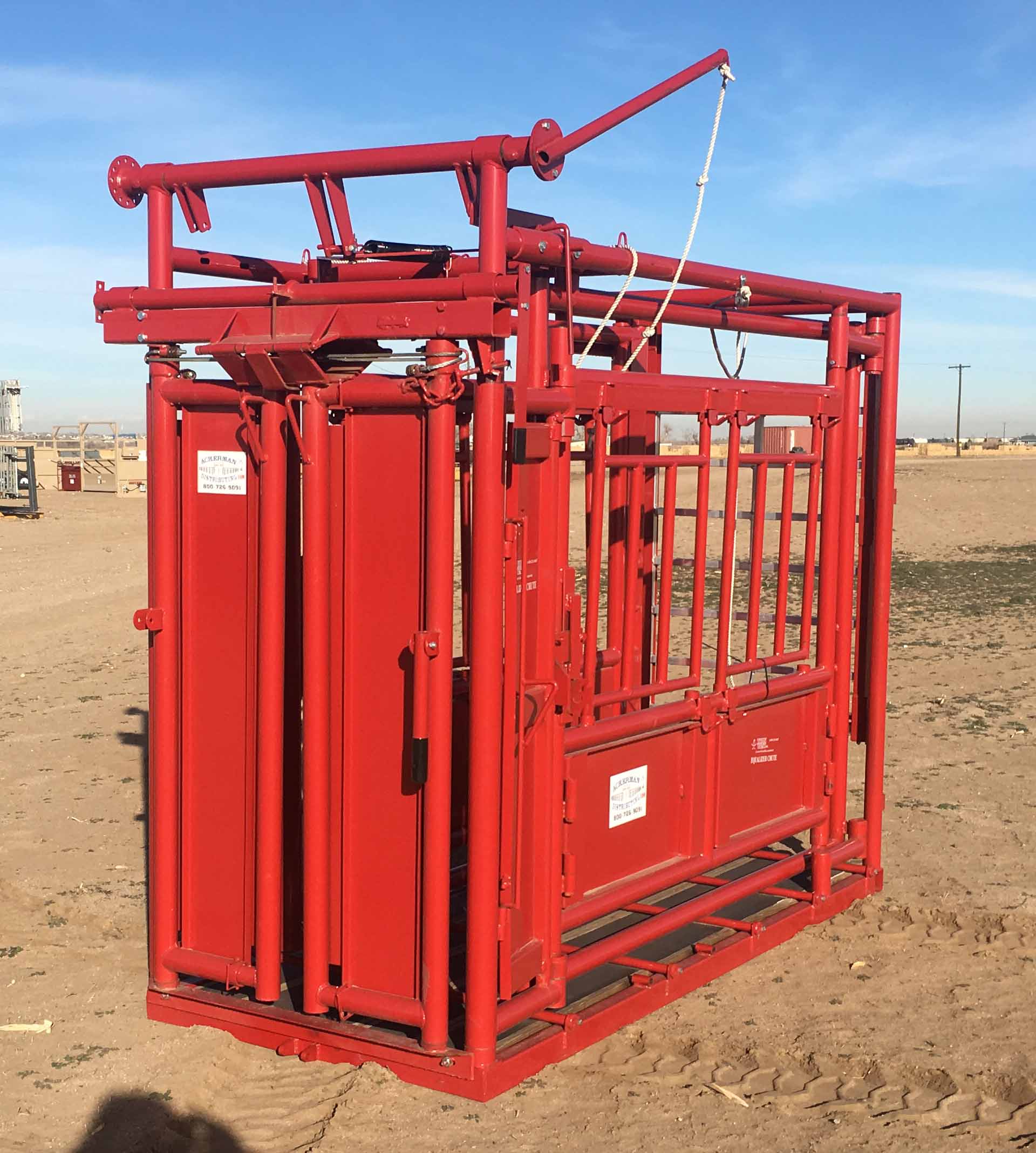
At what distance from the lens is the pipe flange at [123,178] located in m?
4.59

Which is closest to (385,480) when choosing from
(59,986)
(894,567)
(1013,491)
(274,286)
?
(274,286)

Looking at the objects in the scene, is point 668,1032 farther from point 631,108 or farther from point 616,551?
point 631,108

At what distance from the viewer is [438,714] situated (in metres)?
4.15

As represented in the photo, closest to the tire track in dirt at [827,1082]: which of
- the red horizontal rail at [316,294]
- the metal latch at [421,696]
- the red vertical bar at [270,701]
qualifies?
the red vertical bar at [270,701]

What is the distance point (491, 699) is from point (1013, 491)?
3154 cm

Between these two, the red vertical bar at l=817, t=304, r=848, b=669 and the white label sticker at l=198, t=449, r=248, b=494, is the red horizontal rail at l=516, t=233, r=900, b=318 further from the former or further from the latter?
the white label sticker at l=198, t=449, r=248, b=494

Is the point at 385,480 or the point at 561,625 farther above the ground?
the point at 385,480

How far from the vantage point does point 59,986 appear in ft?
17.3


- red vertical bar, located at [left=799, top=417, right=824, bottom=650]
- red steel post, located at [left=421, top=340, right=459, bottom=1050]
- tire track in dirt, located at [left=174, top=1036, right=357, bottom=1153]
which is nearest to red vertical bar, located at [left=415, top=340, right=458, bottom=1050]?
red steel post, located at [left=421, top=340, right=459, bottom=1050]

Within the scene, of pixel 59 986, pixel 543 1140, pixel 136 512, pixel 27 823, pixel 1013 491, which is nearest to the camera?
pixel 543 1140

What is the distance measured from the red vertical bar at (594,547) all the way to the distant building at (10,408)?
4916cm

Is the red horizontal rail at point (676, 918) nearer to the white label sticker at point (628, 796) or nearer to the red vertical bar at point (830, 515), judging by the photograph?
the red vertical bar at point (830, 515)

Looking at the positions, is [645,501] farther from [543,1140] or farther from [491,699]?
[543,1140]

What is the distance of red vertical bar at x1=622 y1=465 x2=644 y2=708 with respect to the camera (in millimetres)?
5125
